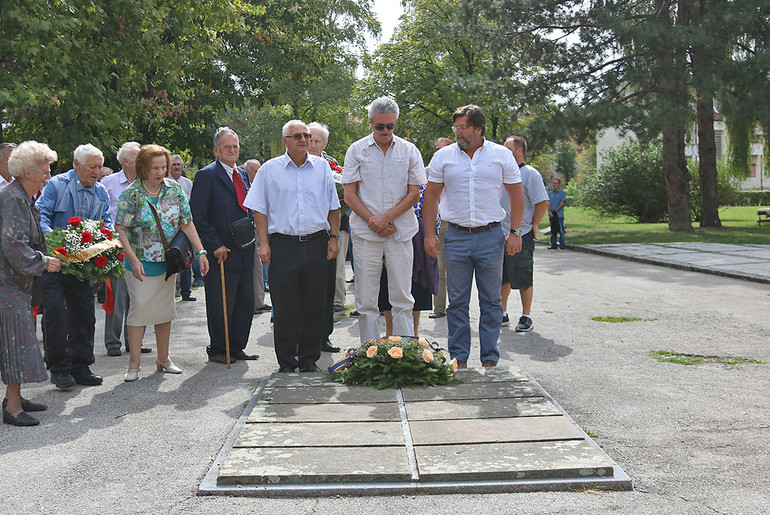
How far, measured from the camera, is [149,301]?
7059 millimetres

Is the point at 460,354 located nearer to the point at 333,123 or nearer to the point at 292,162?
the point at 292,162

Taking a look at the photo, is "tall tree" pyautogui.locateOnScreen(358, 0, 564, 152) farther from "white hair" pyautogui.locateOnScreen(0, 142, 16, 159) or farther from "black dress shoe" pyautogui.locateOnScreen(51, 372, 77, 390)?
"black dress shoe" pyautogui.locateOnScreen(51, 372, 77, 390)

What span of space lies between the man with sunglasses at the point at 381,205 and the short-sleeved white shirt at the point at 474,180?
26cm

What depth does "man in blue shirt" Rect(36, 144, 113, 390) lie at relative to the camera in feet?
21.9

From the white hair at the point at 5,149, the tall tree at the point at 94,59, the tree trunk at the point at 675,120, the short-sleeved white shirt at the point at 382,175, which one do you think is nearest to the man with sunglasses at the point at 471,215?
the short-sleeved white shirt at the point at 382,175

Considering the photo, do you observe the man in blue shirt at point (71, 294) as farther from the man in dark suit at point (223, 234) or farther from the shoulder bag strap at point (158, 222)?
the man in dark suit at point (223, 234)

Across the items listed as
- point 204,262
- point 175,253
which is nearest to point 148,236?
point 175,253

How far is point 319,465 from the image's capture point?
14.1ft

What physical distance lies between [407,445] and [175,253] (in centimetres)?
329

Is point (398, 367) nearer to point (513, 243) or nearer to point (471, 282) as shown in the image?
point (471, 282)

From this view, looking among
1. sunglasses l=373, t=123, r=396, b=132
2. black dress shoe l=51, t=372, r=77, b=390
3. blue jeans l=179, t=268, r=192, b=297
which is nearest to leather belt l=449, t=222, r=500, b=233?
sunglasses l=373, t=123, r=396, b=132

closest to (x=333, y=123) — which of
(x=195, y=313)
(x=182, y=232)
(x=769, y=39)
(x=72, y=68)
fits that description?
(x=769, y=39)

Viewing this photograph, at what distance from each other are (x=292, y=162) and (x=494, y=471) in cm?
347

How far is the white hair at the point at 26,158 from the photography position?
567 centimetres
